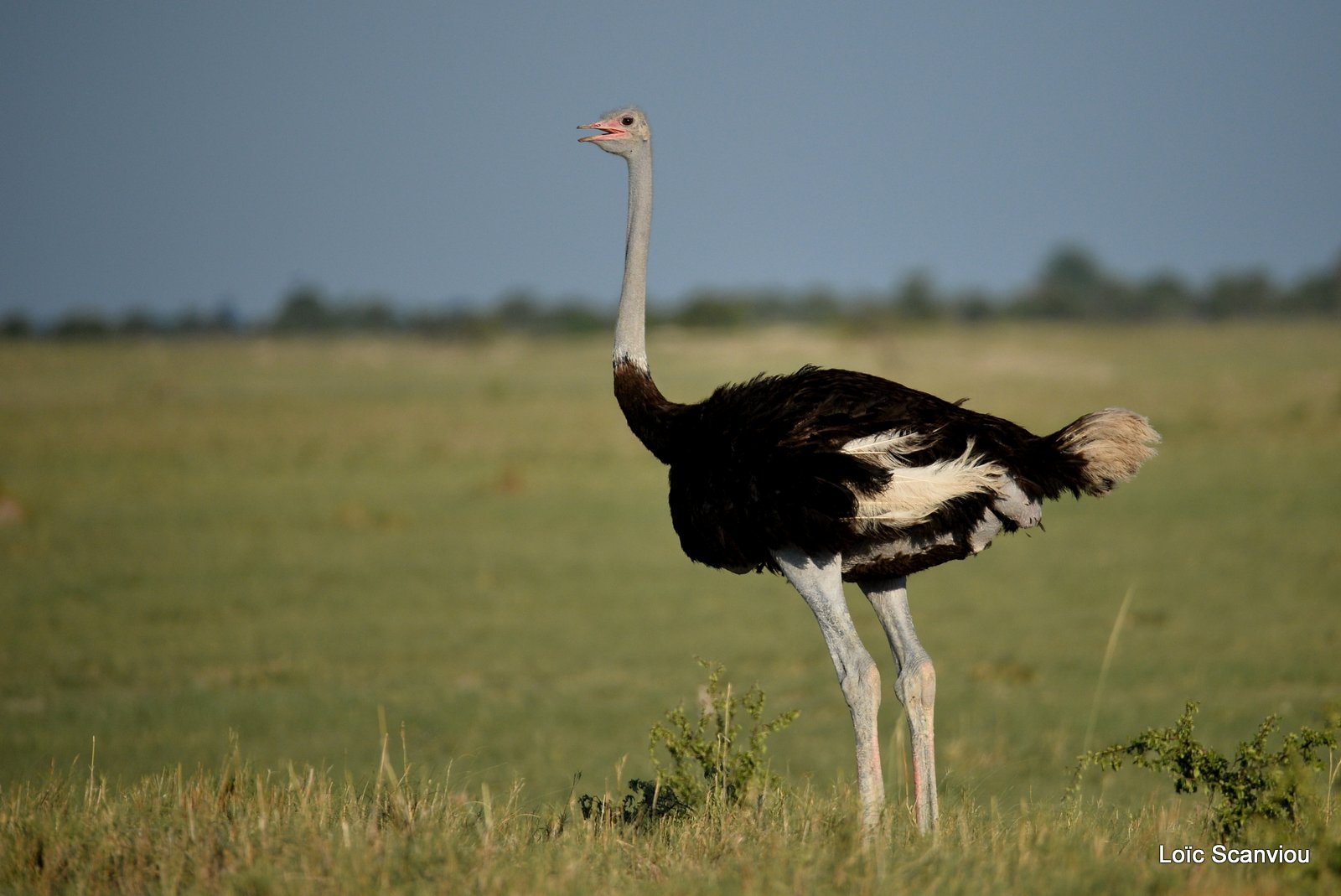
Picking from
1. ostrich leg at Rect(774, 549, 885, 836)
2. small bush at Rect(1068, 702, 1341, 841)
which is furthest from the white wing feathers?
small bush at Rect(1068, 702, 1341, 841)

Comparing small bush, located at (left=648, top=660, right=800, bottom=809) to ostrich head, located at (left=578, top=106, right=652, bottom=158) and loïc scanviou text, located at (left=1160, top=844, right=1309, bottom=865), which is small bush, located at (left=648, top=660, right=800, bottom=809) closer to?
loïc scanviou text, located at (left=1160, top=844, right=1309, bottom=865)

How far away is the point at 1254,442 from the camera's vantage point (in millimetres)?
28203

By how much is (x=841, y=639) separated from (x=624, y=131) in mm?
2413

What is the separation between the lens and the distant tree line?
105000 millimetres

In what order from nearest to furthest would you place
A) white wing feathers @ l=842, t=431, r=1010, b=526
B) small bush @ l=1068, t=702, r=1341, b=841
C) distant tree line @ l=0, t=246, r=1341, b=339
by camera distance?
small bush @ l=1068, t=702, r=1341, b=841
white wing feathers @ l=842, t=431, r=1010, b=526
distant tree line @ l=0, t=246, r=1341, b=339

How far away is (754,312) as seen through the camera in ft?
423

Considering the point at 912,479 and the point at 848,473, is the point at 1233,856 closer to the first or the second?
the point at 912,479

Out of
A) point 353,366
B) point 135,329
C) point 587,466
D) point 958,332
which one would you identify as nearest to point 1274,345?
point 958,332

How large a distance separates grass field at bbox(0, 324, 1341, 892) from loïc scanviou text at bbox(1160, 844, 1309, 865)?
11 cm

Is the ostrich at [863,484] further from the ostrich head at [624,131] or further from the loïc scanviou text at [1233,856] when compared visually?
the ostrich head at [624,131]

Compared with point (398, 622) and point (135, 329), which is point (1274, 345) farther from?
point (135, 329)

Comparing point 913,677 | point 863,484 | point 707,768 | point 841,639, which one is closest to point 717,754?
point 707,768

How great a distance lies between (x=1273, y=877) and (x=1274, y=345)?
67.6 metres

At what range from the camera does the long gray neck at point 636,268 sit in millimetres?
6000
